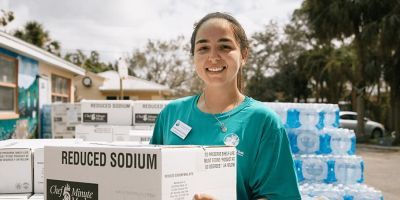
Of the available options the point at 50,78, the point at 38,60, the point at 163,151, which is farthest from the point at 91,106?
the point at 50,78

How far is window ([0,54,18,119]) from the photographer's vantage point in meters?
9.27

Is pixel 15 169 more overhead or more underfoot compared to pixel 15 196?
more overhead

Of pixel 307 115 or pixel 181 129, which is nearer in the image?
pixel 181 129

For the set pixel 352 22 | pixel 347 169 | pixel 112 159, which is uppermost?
pixel 352 22

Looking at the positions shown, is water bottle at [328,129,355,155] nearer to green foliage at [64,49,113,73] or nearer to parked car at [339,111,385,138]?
parked car at [339,111,385,138]

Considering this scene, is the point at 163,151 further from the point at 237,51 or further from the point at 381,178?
the point at 381,178

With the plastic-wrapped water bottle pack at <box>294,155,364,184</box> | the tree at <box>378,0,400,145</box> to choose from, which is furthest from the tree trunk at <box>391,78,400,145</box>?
the plastic-wrapped water bottle pack at <box>294,155,364,184</box>

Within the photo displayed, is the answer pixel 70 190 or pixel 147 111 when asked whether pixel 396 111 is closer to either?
pixel 147 111

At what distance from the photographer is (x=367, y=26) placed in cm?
1902

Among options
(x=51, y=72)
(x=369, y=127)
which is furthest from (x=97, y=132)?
(x=369, y=127)

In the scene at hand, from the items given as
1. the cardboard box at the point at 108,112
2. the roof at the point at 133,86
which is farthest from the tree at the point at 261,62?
the cardboard box at the point at 108,112

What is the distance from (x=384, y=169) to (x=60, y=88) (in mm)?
10707

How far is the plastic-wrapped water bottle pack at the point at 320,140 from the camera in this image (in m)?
5.14

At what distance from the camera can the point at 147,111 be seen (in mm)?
6180
